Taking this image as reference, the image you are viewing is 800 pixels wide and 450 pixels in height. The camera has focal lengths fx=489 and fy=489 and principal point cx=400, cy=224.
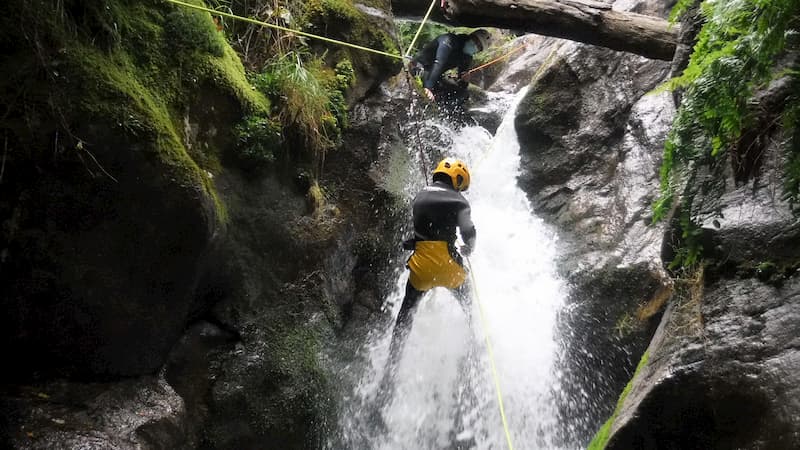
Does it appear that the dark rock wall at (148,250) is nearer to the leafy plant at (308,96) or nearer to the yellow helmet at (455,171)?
the leafy plant at (308,96)

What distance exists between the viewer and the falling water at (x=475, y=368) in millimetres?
5043

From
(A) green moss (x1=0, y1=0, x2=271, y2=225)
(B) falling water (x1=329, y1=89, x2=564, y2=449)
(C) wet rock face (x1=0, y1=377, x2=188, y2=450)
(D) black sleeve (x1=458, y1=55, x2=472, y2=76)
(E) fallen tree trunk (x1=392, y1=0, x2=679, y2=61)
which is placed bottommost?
(B) falling water (x1=329, y1=89, x2=564, y2=449)

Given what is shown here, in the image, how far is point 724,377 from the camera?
9.41 feet

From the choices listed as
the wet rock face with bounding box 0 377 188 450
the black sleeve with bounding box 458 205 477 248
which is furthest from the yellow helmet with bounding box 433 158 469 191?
the wet rock face with bounding box 0 377 188 450

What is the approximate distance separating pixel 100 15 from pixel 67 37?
1.12 feet

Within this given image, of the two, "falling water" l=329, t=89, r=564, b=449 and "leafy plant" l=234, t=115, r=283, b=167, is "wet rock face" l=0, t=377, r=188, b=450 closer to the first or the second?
"falling water" l=329, t=89, r=564, b=449

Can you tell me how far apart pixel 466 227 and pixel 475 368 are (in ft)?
5.34

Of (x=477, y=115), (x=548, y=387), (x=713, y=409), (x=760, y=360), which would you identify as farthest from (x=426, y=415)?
(x=477, y=115)

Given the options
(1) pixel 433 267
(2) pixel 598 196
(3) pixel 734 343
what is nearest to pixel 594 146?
(2) pixel 598 196

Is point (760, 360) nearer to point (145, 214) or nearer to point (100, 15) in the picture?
point (145, 214)

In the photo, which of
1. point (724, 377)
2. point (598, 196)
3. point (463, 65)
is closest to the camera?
point (724, 377)

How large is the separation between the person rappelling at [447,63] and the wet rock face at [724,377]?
6.64 m

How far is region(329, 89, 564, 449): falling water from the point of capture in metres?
5.04

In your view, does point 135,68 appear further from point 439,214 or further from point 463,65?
point 463,65
